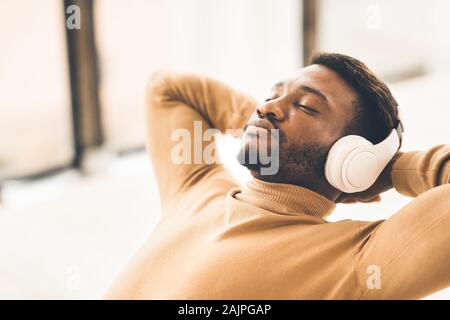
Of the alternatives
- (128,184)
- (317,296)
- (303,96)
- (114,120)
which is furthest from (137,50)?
(317,296)

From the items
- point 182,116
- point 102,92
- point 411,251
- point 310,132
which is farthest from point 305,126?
point 102,92

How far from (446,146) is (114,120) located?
1.73 metres

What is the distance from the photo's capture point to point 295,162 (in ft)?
3.32

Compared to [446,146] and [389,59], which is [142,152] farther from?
[446,146]

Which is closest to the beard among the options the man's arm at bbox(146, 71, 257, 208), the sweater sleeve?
the sweater sleeve

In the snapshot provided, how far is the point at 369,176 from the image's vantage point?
3.29 ft

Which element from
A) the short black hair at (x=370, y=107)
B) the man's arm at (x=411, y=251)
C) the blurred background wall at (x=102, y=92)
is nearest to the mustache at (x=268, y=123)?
the short black hair at (x=370, y=107)

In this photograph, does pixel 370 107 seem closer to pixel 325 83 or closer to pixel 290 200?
pixel 325 83

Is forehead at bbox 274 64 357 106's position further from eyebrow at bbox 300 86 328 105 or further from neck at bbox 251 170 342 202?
neck at bbox 251 170 342 202

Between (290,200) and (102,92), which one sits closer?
(290,200)

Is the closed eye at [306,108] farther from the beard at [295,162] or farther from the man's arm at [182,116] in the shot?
the man's arm at [182,116]

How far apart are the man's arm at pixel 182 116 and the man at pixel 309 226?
0.09 m

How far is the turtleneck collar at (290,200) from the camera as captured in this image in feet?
3.38

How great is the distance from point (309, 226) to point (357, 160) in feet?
0.40
